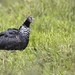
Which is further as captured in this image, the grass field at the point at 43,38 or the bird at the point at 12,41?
the bird at the point at 12,41

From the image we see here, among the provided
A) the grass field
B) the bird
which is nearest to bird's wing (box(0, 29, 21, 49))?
the bird

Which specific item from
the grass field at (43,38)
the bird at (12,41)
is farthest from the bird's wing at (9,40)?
the grass field at (43,38)

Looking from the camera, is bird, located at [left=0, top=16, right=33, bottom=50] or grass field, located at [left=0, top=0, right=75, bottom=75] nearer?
grass field, located at [left=0, top=0, right=75, bottom=75]

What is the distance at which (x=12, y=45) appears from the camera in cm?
557

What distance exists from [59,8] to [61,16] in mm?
263

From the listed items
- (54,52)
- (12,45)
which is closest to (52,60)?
(54,52)

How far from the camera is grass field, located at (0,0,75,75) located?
15.8 feet

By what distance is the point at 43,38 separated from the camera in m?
6.08

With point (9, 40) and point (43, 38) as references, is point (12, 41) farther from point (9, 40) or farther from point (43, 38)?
point (43, 38)

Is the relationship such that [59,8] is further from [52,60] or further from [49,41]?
[52,60]

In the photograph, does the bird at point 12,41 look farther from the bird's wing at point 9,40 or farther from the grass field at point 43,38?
the grass field at point 43,38

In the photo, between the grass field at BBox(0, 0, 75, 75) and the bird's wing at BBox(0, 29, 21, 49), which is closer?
the grass field at BBox(0, 0, 75, 75)

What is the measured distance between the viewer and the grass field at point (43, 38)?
15.8ft

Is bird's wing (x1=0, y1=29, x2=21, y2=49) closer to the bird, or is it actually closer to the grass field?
the bird
